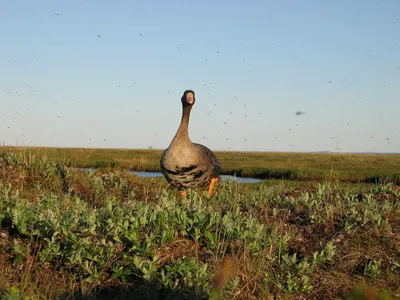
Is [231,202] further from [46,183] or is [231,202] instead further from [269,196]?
[46,183]

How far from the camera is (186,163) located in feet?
33.7

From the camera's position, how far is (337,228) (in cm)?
687

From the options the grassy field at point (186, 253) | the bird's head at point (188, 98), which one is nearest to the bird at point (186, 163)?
the bird's head at point (188, 98)

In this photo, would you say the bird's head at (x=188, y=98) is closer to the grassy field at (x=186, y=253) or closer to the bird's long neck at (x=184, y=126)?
the bird's long neck at (x=184, y=126)

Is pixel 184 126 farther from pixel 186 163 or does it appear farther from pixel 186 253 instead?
pixel 186 253

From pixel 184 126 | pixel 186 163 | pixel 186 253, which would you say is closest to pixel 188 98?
pixel 184 126

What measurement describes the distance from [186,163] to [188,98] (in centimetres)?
183

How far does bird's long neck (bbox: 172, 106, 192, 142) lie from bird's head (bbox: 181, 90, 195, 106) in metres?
0.12

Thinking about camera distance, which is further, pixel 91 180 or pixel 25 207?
pixel 91 180

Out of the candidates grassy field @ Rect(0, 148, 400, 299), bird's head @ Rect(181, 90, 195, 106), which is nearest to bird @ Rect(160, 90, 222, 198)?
bird's head @ Rect(181, 90, 195, 106)

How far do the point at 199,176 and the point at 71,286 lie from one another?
5.95 metres

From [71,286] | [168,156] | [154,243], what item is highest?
[168,156]

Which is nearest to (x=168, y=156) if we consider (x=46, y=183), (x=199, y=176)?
(x=199, y=176)

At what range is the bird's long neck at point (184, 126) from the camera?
35.0ft
